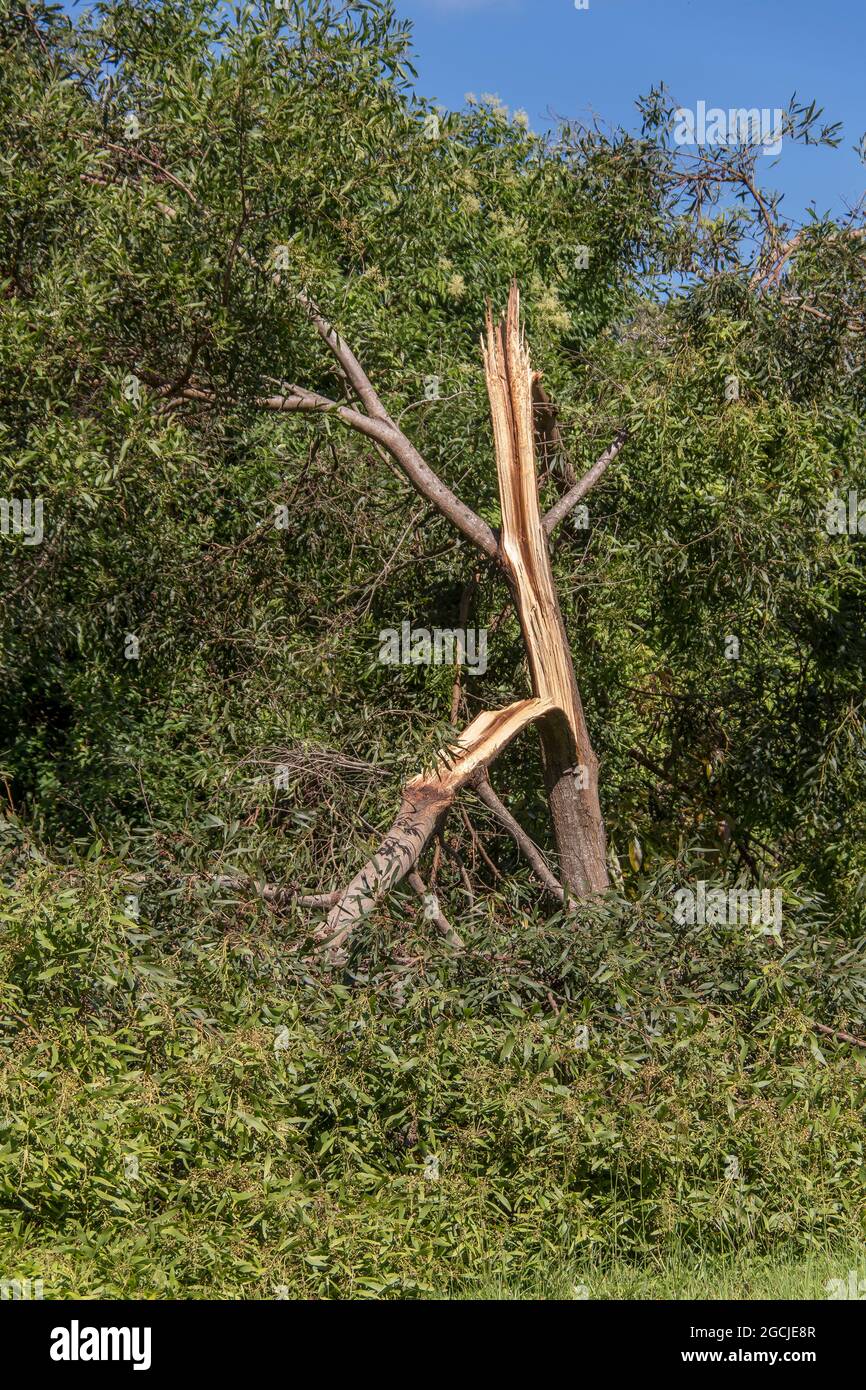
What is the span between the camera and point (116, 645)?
961 centimetres

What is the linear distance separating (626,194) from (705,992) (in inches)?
238

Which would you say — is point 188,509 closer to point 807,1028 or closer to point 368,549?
point 368,549

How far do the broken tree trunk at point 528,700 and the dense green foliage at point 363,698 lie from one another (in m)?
0.34

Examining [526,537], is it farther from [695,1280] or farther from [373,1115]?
[695,1280]

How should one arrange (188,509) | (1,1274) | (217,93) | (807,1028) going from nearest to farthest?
(1,1274) < (807,1028) < (217,93) < (188,509)

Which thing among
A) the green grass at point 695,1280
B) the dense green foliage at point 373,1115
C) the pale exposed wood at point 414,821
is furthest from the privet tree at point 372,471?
the green grass at point 695,1280

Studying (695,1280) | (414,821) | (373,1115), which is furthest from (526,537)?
(695,1280)

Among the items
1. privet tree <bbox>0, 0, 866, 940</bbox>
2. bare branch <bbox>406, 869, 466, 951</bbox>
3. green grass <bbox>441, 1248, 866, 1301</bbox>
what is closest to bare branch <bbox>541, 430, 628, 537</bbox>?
privet tree <bbox>0, 0, 866, 940</bbox>

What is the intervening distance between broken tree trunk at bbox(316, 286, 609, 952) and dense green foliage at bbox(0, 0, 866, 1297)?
0.34 m

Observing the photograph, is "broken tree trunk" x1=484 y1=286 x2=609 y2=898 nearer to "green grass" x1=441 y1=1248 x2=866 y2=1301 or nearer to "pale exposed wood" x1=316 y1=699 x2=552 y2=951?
"pale exposed wood" x1=316 y1=699 x2=552 y2=951

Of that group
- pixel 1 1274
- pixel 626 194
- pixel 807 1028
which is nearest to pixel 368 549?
pixel 626 194

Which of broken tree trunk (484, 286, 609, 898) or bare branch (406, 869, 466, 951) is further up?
broken tree trunk (484, 286, 609, 898)

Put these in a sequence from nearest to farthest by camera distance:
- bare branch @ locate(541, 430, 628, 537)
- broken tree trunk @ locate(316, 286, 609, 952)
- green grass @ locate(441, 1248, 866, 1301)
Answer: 1. green grass @ locate(441, 1248, 866, 1301)
2. broken tree trunk @ locate(316, 286, 609, 952)
3. bare branch @ locate(541, 430, 628, 537)

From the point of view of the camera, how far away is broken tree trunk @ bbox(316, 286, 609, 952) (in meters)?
7.41
